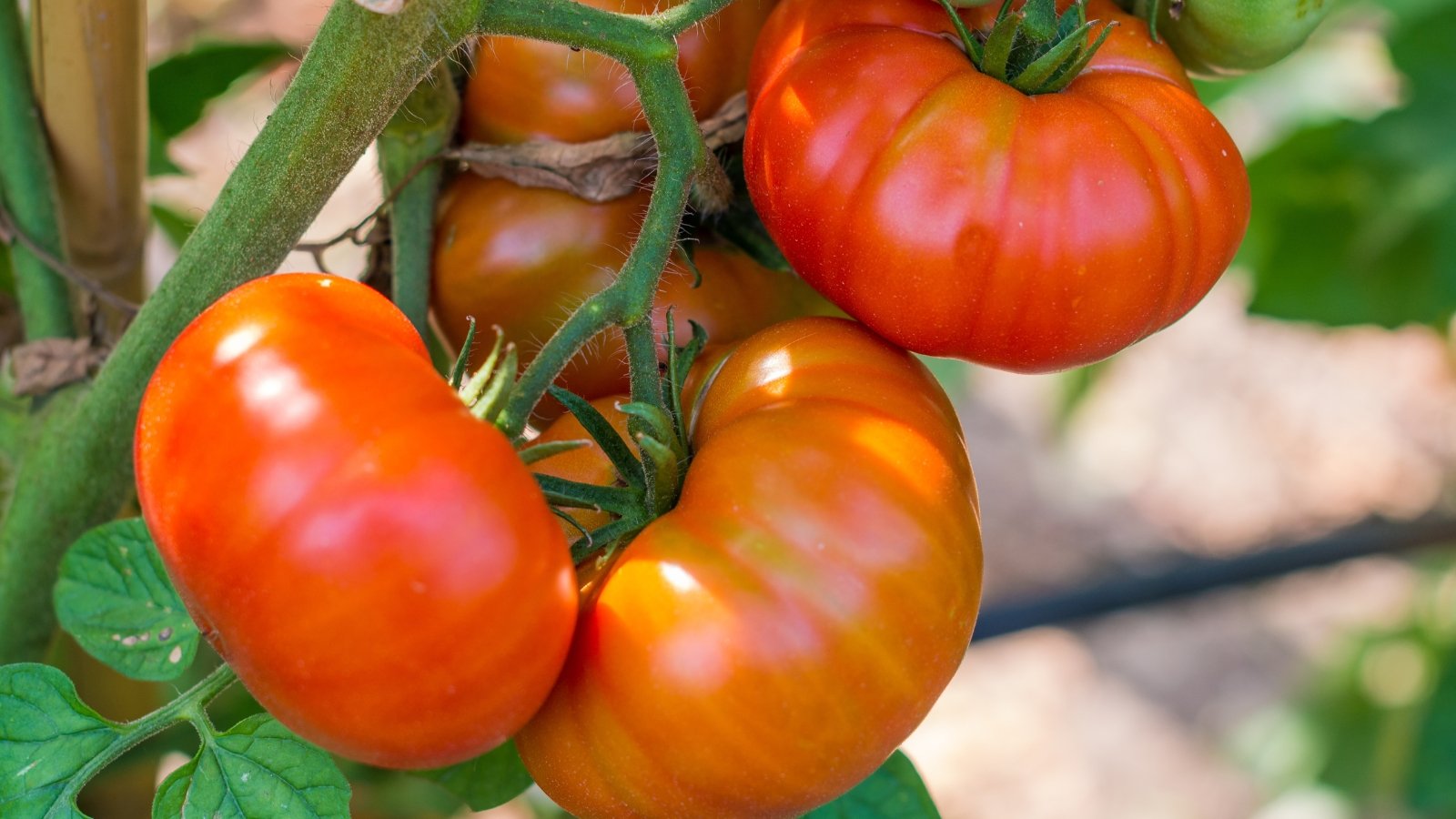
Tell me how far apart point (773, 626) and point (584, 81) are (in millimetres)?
409

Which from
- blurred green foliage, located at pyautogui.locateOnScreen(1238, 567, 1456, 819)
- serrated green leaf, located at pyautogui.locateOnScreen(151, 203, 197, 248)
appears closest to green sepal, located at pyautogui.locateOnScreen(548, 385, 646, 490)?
serrated green leaf, located at pyautogui.locateOnScreen(151, 203, 197, 248)

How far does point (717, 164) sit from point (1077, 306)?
23cm

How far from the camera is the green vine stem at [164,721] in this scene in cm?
67

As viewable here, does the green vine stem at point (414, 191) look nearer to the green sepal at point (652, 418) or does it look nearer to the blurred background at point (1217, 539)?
the green sepal at point (652, 418)

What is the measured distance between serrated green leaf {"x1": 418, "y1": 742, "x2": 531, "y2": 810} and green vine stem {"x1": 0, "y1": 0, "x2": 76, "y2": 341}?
399 millimetres


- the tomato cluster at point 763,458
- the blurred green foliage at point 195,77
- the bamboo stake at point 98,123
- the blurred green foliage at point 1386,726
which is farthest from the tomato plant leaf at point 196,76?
the blurred green foliage at point 1386,726

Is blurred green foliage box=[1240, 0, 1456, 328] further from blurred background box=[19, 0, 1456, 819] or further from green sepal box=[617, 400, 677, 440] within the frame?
green sepal box=[617, 400, 677, 440]

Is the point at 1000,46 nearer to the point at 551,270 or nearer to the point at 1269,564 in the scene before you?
the point at 551,270

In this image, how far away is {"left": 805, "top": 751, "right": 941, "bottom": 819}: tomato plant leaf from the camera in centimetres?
84

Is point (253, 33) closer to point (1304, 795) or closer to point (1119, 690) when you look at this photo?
point (1119, 690)

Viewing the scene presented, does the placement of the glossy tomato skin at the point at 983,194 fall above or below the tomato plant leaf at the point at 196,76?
above

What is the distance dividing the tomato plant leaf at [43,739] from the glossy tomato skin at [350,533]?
17 cm

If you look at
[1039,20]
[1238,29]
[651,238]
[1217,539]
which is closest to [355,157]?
[651,238]

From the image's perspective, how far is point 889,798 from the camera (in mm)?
839
